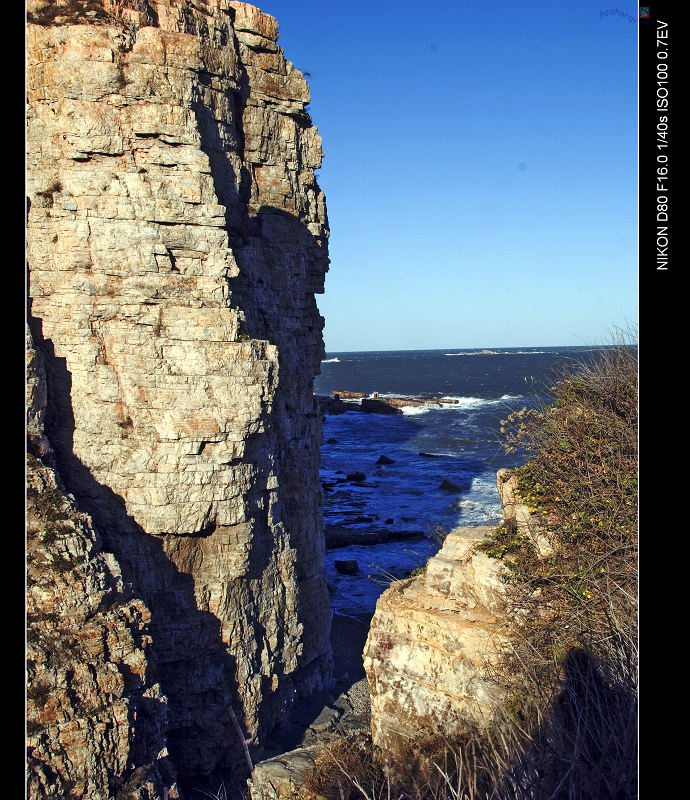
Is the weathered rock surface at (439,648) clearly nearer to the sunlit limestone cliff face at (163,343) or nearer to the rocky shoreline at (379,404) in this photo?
the sunlit limestone cliff face at (163,343)

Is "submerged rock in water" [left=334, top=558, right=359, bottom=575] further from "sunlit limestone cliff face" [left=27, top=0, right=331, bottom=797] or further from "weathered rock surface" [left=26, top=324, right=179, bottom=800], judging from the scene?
"weathered rock surface" [left=26, top=324, right=179, bottom=800]

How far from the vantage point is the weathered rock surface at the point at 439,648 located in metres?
7.04

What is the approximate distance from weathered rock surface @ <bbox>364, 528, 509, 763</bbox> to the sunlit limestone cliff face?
3.03 m

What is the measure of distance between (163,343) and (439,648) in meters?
5.72

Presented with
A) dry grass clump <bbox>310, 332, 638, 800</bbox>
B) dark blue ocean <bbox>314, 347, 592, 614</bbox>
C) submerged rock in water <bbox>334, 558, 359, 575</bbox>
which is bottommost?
submerged rock in water <bbox>334, 558, 359, 575</bbox>

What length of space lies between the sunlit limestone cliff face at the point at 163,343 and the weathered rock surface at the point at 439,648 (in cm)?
303

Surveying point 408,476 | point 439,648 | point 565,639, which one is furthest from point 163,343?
point 408,476

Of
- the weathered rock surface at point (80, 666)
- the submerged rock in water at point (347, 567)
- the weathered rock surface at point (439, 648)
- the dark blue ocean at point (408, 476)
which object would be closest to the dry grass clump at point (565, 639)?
the weathered rock surface at point (439, 648)

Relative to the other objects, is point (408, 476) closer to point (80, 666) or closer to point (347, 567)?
point (347, 567)

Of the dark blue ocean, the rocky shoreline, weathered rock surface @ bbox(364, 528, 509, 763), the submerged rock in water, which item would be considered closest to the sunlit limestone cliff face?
the dark blue ocean

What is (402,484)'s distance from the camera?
3083 cm

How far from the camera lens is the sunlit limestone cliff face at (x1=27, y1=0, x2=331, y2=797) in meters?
8.80
